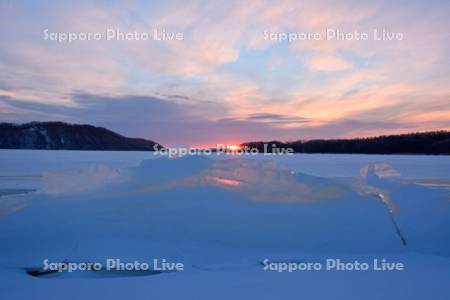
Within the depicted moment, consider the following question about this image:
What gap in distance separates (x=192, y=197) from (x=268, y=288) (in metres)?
2.62

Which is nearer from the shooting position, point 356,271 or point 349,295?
point 349,295

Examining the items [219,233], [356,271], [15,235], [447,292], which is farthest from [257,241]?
[15,235]

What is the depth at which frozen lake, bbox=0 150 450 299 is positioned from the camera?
3695 millimetres

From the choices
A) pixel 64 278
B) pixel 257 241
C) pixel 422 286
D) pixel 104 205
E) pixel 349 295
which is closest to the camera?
pixel 349 295

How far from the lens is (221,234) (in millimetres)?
5230

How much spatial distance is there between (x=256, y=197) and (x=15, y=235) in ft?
11.1

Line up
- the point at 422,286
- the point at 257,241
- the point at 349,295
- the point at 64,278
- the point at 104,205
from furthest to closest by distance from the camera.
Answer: the point at 104,205 < the point at 257,241 < the point at 64,278 < the point at 422,286 < the point at 349,295

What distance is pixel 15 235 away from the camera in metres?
5.19

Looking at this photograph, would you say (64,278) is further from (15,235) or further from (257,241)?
(257,241)

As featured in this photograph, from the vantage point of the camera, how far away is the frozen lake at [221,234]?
3.70 metres

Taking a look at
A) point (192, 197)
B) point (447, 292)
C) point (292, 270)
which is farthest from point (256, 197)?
point (447, 292)

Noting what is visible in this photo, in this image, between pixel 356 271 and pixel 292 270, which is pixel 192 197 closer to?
pixel 292 270

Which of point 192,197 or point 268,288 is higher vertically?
point 192,197

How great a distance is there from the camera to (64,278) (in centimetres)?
398
